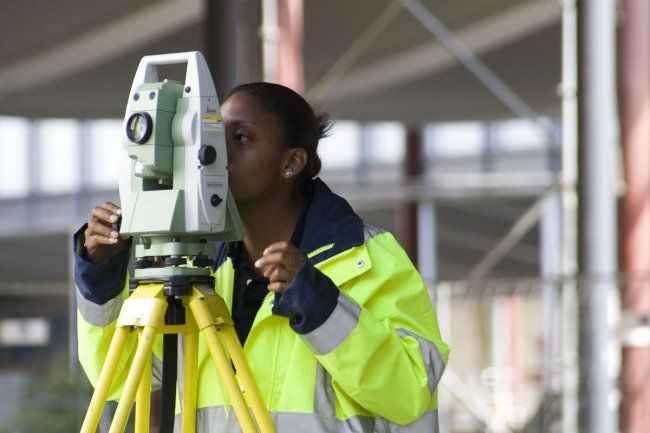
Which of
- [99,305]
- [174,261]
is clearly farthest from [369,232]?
[99,305]

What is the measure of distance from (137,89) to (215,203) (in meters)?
0.19

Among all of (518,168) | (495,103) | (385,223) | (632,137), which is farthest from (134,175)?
(385,223)

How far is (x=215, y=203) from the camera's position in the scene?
5.20ft

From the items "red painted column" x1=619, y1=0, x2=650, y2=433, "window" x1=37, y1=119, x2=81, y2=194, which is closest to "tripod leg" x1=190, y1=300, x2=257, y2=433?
"red painted column" x1=619, y1=0, x2=650, y2=433

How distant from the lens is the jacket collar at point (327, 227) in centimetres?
169

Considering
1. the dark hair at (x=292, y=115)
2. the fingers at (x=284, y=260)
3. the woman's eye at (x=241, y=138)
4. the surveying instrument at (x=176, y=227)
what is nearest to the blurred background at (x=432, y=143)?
the dark hair at (x=292, y=115)

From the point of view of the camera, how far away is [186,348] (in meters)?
1.65

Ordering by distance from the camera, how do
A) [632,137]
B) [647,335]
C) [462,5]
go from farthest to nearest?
[462,5]
[632,137]
[647,335]

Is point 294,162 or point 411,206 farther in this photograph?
point 411,206

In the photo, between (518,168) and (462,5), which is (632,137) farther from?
(518,168)

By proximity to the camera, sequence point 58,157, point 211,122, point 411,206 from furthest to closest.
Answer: point 58,157 < point 411,206 < point 211,122

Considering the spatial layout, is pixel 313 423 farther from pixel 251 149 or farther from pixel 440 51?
pixel 440 51

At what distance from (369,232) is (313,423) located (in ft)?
0.97

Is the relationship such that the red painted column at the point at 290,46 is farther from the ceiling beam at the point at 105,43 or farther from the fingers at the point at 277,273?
the fingers at the point at 277,273
